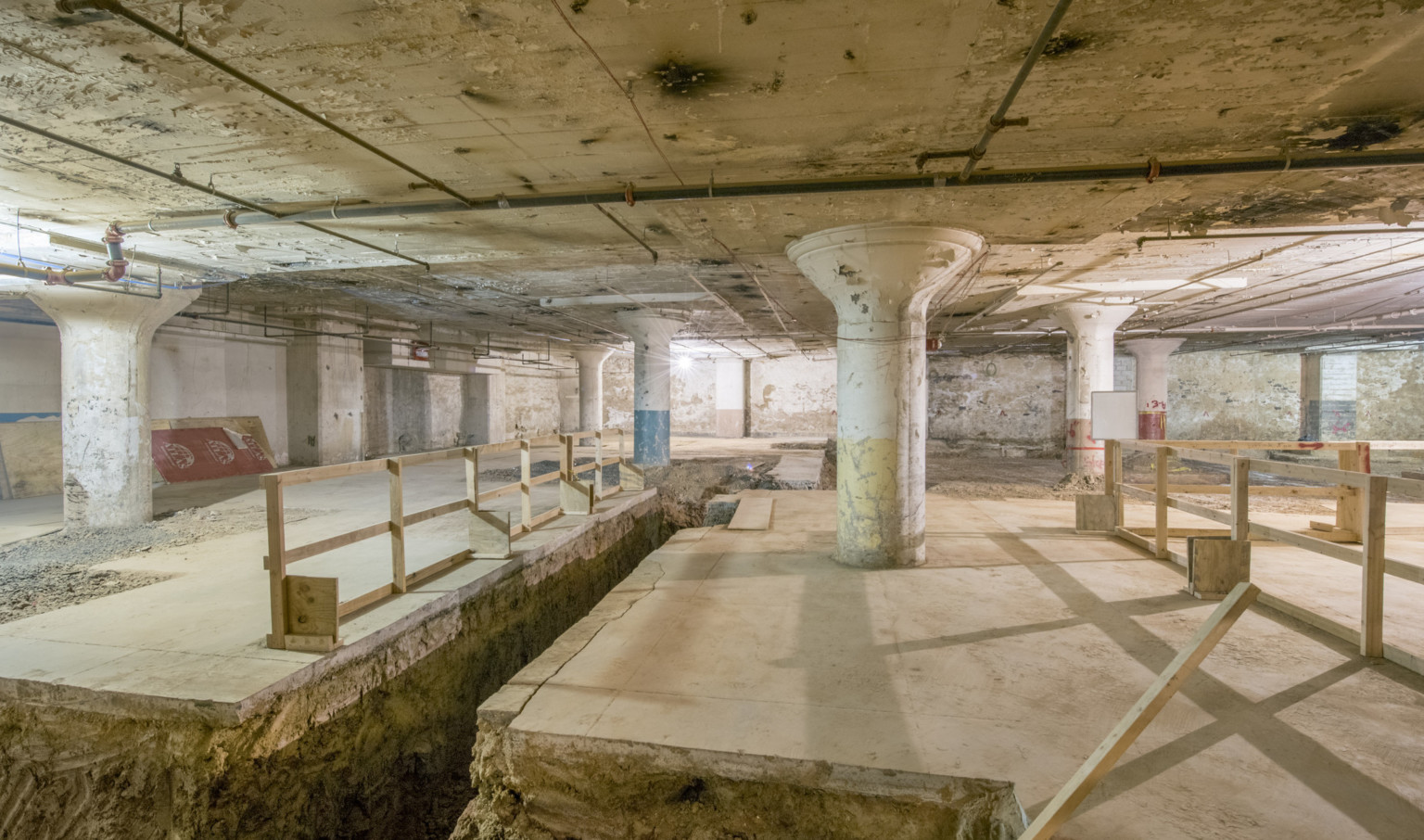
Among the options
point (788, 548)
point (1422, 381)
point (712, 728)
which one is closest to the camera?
point (712, 728)

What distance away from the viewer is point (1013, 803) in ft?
7.48

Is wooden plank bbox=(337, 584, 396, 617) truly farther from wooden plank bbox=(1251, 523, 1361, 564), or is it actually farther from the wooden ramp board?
wooden plank bbox=(1251, 523, 1361, 564)

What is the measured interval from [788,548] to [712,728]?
3532mm

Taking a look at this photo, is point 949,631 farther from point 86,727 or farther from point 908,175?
point 86,727

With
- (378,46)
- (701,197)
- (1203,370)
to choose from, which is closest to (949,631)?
(701,197)

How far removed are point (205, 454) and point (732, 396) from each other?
15.3 m

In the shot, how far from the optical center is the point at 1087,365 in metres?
11.0

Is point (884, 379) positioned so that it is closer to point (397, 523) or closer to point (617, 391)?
point (397, 523)

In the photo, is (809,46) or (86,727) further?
(86,727)

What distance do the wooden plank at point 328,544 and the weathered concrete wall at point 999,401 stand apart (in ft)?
60.2

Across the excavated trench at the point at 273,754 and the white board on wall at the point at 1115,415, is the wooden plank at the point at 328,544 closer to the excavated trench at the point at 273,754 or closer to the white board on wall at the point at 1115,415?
the excavated trench at the point at 273,754

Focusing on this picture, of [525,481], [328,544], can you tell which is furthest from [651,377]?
[328,544]

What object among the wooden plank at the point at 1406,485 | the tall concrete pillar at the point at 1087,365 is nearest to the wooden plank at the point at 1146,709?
the wooden plank at the point at 1406,485

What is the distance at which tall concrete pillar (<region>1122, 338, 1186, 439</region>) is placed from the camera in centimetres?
1606
